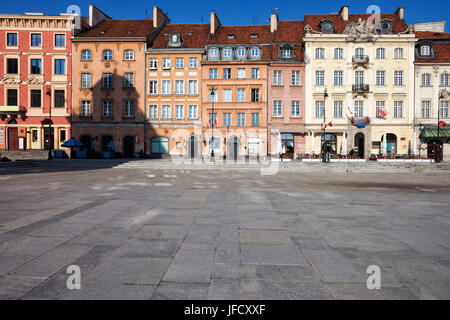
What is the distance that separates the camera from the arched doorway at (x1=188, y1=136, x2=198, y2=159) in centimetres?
3869

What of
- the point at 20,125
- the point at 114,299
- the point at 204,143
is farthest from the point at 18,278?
the point at 20,125

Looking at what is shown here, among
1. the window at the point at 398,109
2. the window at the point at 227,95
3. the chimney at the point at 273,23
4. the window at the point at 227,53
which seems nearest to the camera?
the window at the point at 398,109

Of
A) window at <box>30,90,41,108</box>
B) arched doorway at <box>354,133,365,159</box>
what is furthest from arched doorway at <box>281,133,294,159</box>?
window at <box>30,90,41,108</box>

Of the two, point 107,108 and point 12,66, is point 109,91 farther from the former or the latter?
point 12,66

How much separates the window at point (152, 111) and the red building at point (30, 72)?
36.3 feet

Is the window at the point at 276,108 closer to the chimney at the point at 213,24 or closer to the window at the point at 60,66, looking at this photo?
the chimney at the point at 213,24

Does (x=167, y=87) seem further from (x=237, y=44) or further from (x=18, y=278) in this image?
(x=18, y=278)

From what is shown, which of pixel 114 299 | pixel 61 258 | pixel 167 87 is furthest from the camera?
pixel 167 87

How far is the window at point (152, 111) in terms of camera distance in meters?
38.6

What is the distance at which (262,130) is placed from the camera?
37.6 metres

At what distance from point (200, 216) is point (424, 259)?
14.4 ft

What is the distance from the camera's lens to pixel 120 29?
40.2m

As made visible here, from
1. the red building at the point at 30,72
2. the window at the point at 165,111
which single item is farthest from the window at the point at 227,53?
the red building at the point at 30,72

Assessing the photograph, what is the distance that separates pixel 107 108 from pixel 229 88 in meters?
16.3
